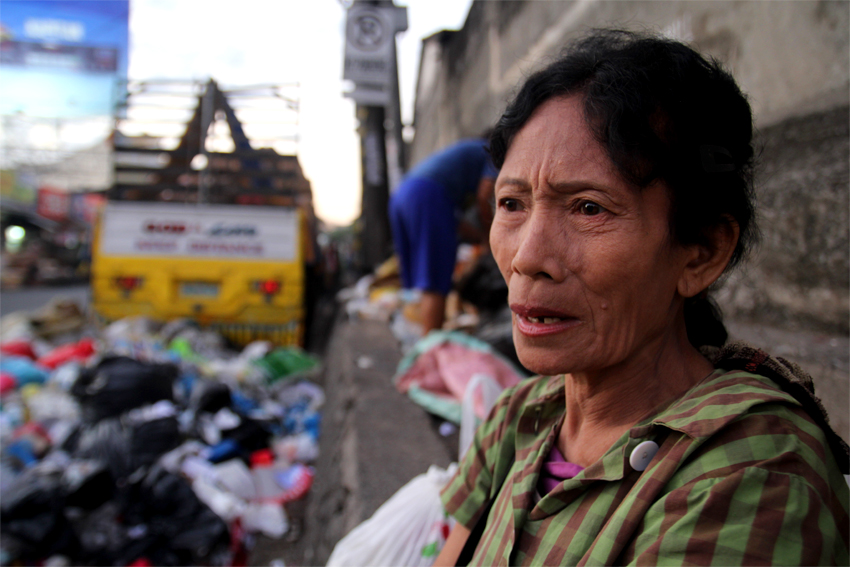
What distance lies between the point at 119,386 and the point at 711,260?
3.57m

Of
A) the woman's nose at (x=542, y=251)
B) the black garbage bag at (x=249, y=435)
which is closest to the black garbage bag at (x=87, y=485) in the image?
the black garbage bag at (x=249, y=435)

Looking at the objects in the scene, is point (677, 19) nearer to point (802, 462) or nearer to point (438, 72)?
point (802, 462)

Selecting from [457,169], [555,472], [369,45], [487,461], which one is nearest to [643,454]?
[555,472]

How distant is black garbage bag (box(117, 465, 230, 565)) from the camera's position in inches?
99.9

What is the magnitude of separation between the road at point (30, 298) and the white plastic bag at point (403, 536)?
904 cm

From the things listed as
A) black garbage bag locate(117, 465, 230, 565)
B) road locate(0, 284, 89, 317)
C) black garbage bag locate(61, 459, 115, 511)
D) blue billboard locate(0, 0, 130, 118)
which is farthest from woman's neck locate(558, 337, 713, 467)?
blue billboard locate(0, 0, 130, 118)

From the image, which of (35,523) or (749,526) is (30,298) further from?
(749,526)

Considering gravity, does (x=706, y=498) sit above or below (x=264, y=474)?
above

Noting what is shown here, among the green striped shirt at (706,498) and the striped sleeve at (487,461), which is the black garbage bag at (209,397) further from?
the green striped shirt at (706,498)

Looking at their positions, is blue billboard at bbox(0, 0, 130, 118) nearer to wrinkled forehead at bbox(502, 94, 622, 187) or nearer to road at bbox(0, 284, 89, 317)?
road at bbox(0, 284, 89, 317)

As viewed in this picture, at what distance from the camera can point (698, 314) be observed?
3.48 feet

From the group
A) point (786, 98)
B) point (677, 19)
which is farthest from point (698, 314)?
point (677, 19)

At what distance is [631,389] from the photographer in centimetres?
95

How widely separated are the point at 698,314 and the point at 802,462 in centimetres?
45
